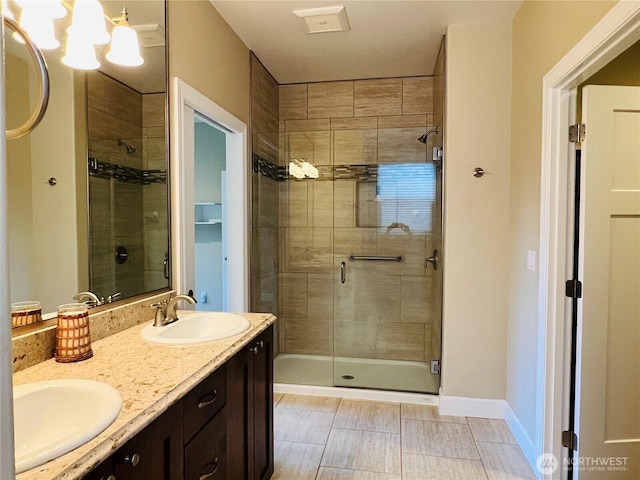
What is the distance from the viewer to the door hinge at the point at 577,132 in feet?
5.71

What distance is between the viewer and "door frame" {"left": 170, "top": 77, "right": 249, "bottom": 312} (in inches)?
Result: 78.5

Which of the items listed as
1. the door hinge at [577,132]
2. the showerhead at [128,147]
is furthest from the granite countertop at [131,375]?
the door hinge at [577,132]

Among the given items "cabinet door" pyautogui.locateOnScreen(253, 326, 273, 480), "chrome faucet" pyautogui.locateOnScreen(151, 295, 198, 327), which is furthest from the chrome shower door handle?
Answer: "chrome faucet" pyautogui.locateOnScreen(151, 295, 198, 327)

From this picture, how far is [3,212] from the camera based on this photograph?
399 mm

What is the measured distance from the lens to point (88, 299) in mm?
1464

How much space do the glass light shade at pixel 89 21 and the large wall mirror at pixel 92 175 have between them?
0.21 feet

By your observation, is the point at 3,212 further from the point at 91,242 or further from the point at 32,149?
the point at 91,242

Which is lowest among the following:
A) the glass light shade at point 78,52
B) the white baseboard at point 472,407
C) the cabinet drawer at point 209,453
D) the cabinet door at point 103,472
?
the white baseboard at point 472,407

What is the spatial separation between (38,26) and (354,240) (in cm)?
249

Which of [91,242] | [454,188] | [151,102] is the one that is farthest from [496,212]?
[91,242]

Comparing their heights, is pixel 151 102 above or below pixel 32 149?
above

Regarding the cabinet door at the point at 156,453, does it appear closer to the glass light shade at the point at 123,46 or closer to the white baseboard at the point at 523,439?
the glass light shade at the point at 123,46

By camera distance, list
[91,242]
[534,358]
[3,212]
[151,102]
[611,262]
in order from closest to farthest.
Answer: [3,212], [91,242], [611,262], [151,102], [534,358]

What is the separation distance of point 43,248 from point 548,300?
2175mm
